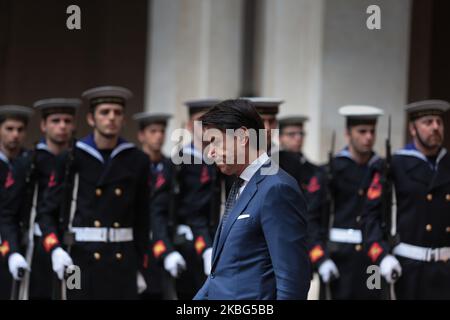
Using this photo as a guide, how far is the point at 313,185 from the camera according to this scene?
8109 millimetres

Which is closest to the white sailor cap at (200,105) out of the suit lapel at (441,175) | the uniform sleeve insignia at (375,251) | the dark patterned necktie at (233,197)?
the uniform sleeve insignia at (375,251)

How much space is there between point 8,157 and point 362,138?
2.93 m

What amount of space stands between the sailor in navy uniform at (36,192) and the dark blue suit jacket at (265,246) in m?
3.27

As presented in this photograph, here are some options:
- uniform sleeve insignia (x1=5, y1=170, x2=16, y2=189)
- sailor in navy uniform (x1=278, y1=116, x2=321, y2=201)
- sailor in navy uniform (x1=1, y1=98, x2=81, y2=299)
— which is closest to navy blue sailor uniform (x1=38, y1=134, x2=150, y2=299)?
sailor in navy uniform (x1=1, y1=98, x2=81, y2=299)

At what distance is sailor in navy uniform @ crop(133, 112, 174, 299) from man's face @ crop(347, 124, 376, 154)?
154cm

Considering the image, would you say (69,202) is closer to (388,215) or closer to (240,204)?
(388,215)

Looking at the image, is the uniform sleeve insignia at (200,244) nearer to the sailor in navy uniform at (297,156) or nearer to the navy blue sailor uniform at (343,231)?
the sailor in navy uniform at (297,156)

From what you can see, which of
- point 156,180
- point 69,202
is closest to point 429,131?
point 156,180

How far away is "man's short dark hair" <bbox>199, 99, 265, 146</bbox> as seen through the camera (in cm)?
424

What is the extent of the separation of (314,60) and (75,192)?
194 inches

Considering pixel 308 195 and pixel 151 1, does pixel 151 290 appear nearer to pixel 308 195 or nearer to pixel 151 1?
pixel 308 195

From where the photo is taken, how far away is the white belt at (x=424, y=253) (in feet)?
22.4

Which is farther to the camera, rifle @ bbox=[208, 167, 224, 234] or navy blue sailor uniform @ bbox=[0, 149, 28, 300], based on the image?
rifle @ bbox=[208, 167, 224, 234]

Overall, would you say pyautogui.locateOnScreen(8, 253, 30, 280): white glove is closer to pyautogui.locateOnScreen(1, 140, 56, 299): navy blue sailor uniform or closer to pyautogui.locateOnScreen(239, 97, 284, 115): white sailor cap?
pyautogui.locateOnScreen(1, 140, 56, 299): navy blue sailor uniform
